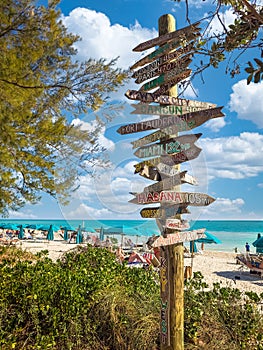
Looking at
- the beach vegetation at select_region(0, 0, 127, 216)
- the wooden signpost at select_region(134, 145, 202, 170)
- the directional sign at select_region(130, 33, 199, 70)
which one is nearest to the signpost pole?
the wooden signpost at select_region(134, 145, 202, 170)

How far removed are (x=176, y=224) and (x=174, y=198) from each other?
0.22 meters

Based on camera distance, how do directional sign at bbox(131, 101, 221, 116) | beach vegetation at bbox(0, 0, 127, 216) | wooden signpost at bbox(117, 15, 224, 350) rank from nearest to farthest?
wooden signpost at bbox(117, 15, 224, 350) → directional sign at bbox(131, 101, 221, 116) → beach vegetation at bbox(0, 0, 127, 216)

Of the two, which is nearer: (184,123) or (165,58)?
(184,123)

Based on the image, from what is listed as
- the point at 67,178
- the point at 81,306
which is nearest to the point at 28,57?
the point at 67,178

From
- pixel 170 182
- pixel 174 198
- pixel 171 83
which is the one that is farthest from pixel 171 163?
pixel 171 83

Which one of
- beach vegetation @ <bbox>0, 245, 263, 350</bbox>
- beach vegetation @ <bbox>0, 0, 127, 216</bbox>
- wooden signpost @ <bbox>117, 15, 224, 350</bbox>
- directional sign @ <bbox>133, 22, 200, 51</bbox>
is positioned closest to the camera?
directional sign @ <bbox>133, 22, 200, 51</bbox>

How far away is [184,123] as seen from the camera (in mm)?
2971

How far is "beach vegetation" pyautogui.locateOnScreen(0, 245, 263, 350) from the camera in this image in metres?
3.22

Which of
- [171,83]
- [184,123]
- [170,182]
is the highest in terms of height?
[171,83]

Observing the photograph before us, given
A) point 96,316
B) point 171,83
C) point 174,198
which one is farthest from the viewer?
point 96,316

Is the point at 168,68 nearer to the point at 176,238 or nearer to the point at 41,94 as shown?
the point at 176,238

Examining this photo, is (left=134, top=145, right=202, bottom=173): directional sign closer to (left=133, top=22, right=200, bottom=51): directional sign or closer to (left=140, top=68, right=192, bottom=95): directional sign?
(left=140, top=68, right=192, bottom=95): directional sign

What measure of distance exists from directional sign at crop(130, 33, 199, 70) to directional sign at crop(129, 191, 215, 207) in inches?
44.9

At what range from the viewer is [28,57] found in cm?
698
